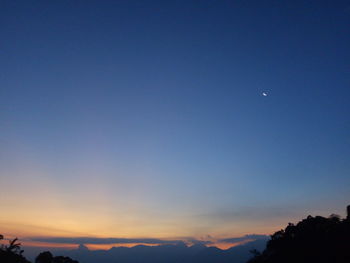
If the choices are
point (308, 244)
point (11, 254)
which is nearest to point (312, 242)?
point (308, 244)

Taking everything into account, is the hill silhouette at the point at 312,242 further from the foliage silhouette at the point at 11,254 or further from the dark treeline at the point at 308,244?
the foliage silhouette at the point at 11,254

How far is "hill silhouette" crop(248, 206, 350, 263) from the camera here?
53.0m

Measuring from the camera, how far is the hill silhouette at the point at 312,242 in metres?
53.0

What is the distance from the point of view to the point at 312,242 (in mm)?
59812

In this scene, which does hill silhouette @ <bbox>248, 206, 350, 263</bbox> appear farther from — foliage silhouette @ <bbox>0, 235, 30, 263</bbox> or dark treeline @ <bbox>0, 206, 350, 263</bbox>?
foliage silhouette @ <bbox>0, 235, 30, 263</bbox>

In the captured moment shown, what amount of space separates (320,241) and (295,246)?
6112mm

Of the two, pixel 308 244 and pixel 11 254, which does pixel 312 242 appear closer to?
pixel 308 244

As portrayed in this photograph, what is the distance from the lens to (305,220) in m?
70.1

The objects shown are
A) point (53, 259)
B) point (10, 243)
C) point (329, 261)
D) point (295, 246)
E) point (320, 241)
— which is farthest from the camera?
point (53, 259)

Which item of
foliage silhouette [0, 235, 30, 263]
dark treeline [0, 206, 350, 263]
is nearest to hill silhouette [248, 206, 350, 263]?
dark treeline [0, 206, 350, 263]

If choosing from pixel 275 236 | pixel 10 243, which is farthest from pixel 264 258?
pixel 10 243

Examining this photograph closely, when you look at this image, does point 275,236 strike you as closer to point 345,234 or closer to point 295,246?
point 295,246

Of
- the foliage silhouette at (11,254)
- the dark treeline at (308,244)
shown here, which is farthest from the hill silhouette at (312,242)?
the foliage silhouette at (11,254)

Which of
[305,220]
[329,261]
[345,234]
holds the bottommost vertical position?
[329,261]
